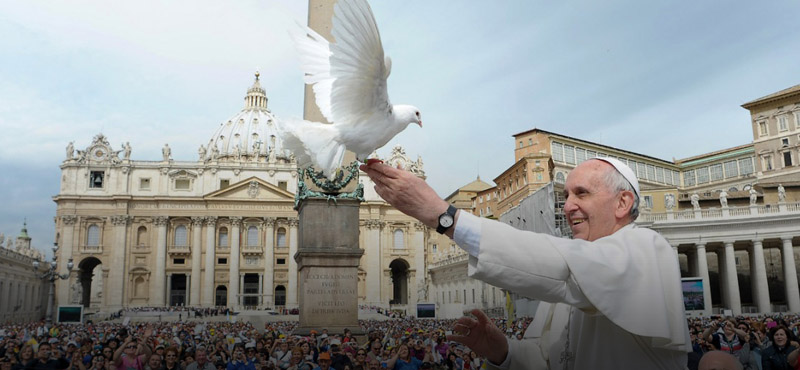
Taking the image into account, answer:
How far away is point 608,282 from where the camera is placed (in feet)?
6.30

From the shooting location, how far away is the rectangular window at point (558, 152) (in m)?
58.9

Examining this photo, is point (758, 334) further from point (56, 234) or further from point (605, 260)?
point (56, 234)

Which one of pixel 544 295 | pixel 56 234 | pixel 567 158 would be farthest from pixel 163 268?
pixel 544 295

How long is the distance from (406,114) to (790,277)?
43.8 meters

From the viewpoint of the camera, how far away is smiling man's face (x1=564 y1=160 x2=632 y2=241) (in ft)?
7.99

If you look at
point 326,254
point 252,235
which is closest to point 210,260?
point 252,235

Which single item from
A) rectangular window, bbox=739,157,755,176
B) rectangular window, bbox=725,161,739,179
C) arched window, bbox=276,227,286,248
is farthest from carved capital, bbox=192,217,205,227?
rectangular window, bbox=739,157,755,176

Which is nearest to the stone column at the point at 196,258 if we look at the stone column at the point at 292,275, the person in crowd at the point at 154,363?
the stone column at the point at 292,275

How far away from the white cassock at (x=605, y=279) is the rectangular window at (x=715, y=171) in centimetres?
7025

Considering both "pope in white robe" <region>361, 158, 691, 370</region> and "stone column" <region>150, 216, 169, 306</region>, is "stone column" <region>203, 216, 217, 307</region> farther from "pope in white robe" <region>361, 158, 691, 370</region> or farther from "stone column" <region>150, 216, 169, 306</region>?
"pope in white robe" <region>361, 158, 691, 370</region>

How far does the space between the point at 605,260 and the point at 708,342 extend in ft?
29.1

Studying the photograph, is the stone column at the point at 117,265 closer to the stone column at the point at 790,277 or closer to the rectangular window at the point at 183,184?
the rectangular window at the point at 183,184

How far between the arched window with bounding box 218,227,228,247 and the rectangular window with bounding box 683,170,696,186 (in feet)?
184

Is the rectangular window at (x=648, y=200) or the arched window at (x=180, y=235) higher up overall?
the arched window at (x=180, y=235)
